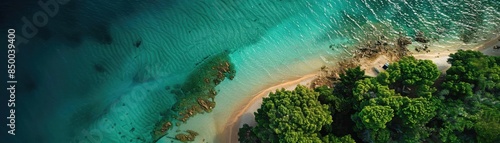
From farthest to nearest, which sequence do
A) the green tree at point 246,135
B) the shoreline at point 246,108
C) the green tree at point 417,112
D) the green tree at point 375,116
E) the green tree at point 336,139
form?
the shoreline at point 246,108
the green tree at point 246,135
the green tree at point 336,139
the green tree at point 417,112
the green tree at point 375,116

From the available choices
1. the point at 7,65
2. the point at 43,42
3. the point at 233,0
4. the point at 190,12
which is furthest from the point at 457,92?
the point at 7,65

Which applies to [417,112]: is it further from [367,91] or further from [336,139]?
[336,139]

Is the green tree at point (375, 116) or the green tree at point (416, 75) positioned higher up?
the green tree at point (416, 75)

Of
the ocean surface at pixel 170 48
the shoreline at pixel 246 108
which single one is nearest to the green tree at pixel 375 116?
the shoreline at pixel 246 108

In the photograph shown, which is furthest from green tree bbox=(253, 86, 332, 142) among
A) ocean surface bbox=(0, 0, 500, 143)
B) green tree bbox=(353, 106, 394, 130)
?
ocean surface bbox=(0, 0, 500, 143)

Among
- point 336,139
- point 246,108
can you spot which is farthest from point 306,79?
point 336,139

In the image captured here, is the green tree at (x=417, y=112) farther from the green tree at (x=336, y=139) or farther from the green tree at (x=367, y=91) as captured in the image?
the green tree at (x=336, y=139)

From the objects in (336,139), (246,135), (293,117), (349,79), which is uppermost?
(349,79)
